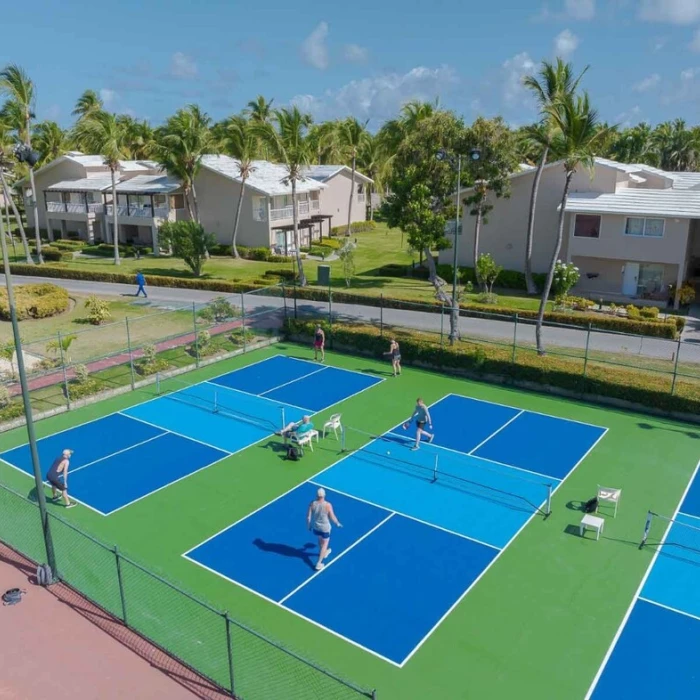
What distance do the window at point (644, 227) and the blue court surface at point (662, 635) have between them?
978 inches

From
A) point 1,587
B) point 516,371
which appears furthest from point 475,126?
point 1,587

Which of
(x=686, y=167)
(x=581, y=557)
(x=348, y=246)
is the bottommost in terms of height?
(x=581, y=557)

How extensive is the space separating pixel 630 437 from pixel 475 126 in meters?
15.4

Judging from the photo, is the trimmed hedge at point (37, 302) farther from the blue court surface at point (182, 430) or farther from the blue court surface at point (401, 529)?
the blue court surface at point (401, 529)

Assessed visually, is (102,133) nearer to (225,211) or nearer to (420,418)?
(225,211)

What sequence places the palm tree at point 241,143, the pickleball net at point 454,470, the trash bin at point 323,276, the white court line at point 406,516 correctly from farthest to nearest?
the palm tree at point 241,143 → the trash bin at point 323,276 → the pickleball net at point 454,470 → the white court line at point 406,516

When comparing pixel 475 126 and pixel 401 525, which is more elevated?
pixel 475 126

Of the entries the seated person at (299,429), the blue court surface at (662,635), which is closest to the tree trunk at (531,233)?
the seated person at (299,429)

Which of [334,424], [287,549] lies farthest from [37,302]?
[287,549]

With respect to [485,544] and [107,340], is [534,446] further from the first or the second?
[107,340]

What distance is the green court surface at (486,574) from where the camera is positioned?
10953 mm

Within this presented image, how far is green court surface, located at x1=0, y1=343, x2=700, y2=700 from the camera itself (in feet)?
35.9

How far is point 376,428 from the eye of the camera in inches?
817

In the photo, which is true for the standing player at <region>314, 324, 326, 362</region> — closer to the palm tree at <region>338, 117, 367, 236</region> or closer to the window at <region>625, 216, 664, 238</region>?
the window at <region>625, 216, 664, 238</region>
